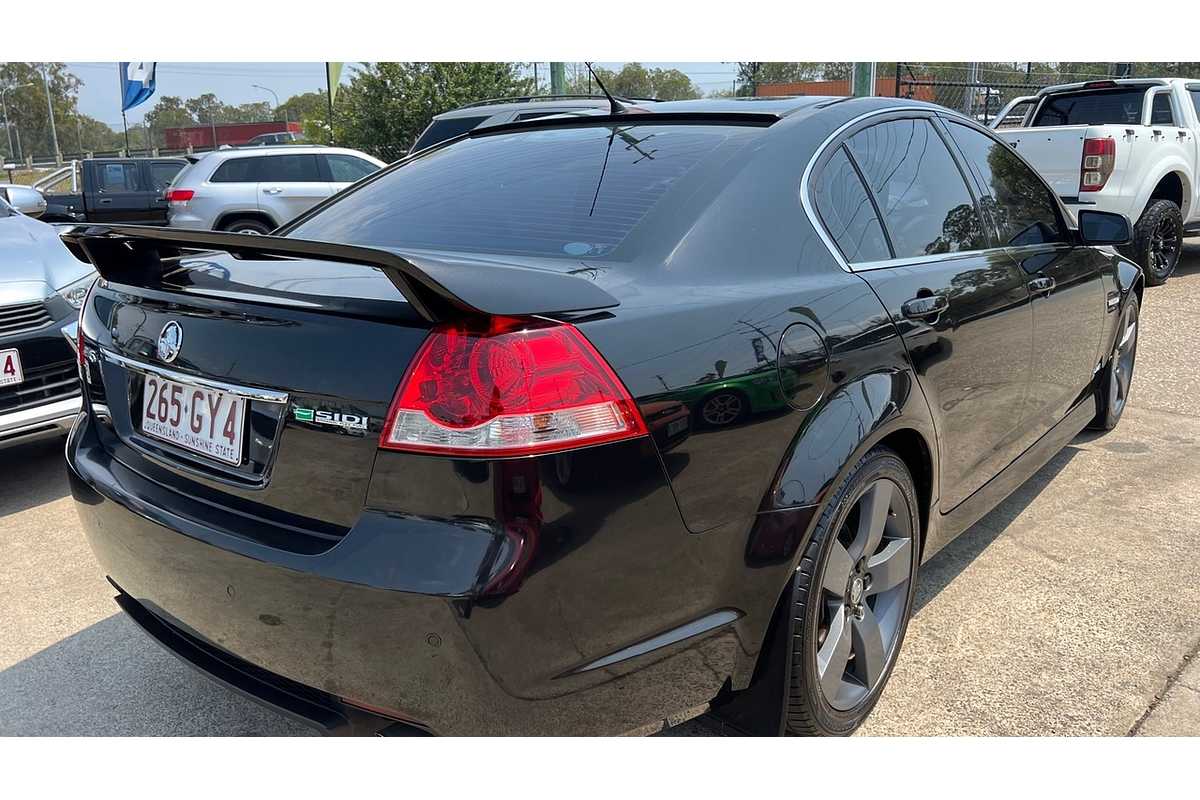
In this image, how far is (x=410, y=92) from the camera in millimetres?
19156

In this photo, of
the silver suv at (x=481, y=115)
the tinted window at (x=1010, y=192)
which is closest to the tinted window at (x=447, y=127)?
the silver suv at (x=481, y=115)

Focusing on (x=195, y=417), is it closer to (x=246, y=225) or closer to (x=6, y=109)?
(x=246, y=225)

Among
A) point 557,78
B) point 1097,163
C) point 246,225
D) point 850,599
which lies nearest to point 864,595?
point 850,599

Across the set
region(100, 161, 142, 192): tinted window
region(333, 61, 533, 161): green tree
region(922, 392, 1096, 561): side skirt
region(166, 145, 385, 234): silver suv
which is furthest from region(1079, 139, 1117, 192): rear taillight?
region(100, 161, 142, 192): tinted window

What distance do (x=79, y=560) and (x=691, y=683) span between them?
2.68 m

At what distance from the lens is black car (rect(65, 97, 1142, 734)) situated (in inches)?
63.8

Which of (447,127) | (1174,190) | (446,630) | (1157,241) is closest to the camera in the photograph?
(446,630)

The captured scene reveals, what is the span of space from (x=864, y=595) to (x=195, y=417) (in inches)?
65.8

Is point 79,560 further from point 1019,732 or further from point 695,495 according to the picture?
point 1019,732

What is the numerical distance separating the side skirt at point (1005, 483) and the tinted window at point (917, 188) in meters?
0.79

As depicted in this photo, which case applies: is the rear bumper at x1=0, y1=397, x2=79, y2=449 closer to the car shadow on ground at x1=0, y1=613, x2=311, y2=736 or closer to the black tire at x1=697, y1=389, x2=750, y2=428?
the car shadow on ground at x1=0, y1=613, x2=311, y2=736

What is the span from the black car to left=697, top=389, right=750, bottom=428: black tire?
0.04 metres

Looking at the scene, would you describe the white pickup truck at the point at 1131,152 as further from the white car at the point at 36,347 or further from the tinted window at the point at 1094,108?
the white car at the point at 36,347

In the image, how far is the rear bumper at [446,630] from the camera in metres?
1.61
